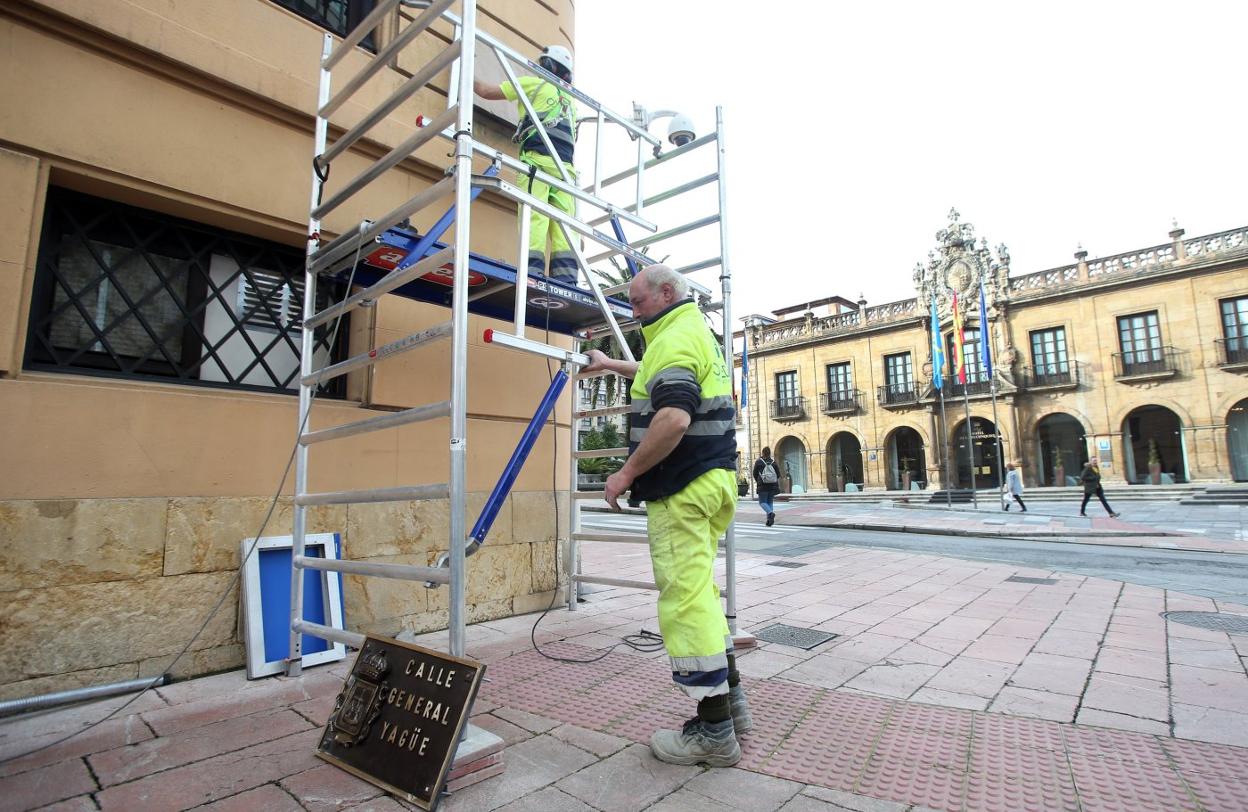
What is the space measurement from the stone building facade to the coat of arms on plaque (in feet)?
4.89

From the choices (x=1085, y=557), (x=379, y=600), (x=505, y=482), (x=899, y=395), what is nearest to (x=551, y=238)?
(x=505, y=482)

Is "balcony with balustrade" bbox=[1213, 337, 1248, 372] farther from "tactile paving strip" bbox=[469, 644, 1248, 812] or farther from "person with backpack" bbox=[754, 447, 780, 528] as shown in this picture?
"tactile paving strip" bbox=[469, 644, 1248, 812]

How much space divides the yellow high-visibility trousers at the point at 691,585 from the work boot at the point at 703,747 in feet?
0.48

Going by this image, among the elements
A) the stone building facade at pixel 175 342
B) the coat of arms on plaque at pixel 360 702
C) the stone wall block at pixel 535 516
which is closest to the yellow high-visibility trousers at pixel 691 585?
the coat of arms on plaque at pixel 360 702

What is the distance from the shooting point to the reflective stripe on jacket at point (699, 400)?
2.61m

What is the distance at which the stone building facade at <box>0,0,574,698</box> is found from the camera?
3.05 meters

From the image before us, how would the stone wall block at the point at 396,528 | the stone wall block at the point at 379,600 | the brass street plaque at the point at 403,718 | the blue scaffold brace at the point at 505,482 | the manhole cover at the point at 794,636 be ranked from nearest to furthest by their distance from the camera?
the brass street plaque at the point at 403,718 → the blue scaffold brace at the point at 505,482 → the stone wall block at the point at 379,600 → the stone wall block at the point at 396,528 → the manhole cover at the point at 794,636

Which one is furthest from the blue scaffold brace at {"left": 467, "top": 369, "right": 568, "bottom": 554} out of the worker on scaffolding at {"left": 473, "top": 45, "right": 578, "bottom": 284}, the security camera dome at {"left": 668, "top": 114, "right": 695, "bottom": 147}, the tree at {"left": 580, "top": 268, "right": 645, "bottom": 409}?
the tree at {"left": 580, "top": 268, "right": 645, "bottom": 409}

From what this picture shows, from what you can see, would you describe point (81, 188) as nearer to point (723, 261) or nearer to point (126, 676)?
point (126, 676)

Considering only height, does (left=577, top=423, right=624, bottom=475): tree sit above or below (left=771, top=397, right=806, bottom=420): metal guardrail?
below

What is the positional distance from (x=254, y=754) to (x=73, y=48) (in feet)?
12.4

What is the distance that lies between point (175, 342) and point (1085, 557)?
1186cm

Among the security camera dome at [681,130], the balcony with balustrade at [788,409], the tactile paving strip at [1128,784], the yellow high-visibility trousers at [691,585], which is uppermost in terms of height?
the balcony with balustrade at [788,409]

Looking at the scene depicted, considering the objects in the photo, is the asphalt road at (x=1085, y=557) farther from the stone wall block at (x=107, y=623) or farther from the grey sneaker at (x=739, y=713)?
the stone wall block at (x=107, y=623)
